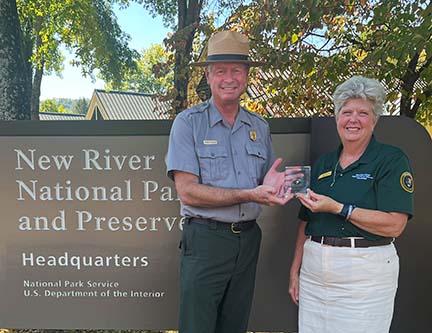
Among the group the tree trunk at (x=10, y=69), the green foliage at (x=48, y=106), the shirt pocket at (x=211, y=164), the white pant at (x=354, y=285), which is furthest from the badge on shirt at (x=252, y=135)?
the green foliage at (x=48, y=106)

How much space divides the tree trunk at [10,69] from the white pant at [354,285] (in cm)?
301

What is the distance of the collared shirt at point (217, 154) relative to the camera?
2127mm

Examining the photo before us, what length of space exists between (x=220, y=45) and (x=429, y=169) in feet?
5.09

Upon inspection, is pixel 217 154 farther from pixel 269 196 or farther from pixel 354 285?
pixel 354 285

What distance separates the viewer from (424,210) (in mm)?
2723

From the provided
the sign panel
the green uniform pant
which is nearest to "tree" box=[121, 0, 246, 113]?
the sign panel

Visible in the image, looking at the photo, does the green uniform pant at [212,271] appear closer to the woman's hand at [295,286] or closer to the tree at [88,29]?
the woman's hand at [295,286]

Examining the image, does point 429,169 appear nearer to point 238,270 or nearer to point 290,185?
point 290,185

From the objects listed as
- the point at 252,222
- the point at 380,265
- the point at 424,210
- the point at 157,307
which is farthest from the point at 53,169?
the point at 424,210

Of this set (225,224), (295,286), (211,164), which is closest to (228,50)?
(211,164)

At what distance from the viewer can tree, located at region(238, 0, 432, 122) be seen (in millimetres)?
2812

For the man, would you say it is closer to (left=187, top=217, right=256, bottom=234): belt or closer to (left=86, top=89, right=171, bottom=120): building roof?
(left=187, top=217, right=256, bottom=234): belt

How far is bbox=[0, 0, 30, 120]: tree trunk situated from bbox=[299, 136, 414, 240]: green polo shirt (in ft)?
9.75

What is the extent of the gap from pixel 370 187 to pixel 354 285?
1.45 ft
